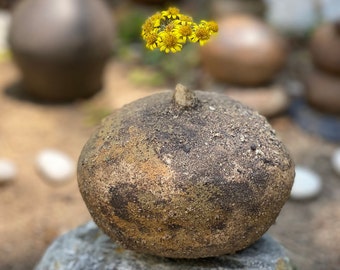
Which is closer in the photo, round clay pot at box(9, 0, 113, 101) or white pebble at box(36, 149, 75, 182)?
white pebble at box(36, 149, 75, 182)

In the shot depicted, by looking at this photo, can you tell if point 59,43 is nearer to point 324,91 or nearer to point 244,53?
point 244,53

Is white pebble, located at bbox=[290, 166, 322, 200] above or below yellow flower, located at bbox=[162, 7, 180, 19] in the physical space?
below

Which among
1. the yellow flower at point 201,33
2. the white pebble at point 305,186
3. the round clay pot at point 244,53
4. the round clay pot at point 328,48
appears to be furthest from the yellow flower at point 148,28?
the round clay pot at point 328,48

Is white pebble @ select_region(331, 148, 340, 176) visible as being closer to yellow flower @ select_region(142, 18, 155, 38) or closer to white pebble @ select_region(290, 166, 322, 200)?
white pebble @ select_region(290, 166, 322, 200)

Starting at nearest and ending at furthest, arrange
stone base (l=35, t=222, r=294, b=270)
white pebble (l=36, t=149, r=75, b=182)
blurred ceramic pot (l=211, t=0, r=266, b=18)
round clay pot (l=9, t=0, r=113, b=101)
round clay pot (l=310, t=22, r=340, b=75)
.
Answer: stone base (l=35, t=222, r=294, b=270), white pebble (l=36, t=149, r=75, b=182), round clay pot (l=310, t=22, r=340, b=75), round clay pot (l=9, t=0, r=113, b=101), blurred ceramic pot (l=211, t=0, r=266, b=18)

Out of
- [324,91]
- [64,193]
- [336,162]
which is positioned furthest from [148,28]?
[324,91]

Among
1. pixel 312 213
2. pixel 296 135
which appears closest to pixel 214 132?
pixel 312 213

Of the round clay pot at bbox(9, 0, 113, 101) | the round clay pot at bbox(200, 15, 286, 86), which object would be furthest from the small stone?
the round clay pot at bbox(9, 0, 113, 101)
